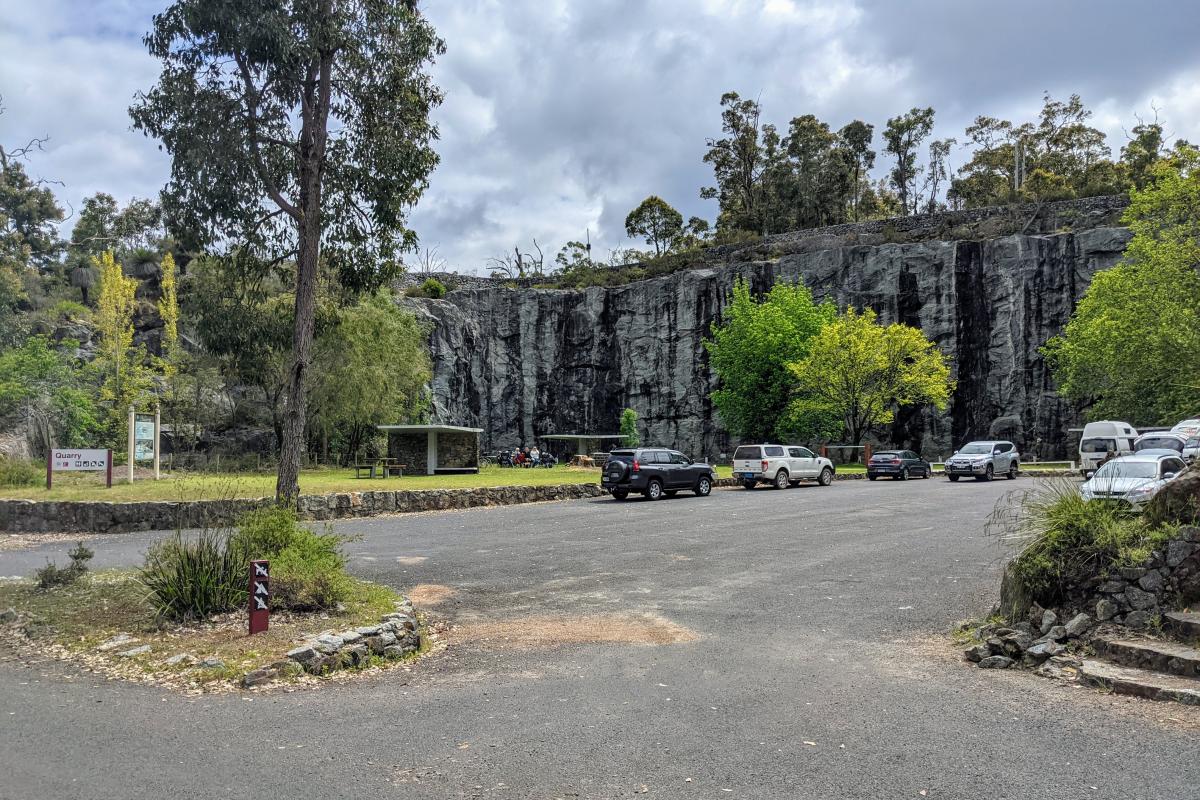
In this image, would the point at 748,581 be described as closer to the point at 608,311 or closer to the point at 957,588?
the point at 957,588

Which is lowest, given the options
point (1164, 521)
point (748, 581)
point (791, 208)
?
point (748, 581)

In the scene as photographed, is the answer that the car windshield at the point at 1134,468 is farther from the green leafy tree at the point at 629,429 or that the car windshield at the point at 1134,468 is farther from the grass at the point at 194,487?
the green leafy tree at the point at 629,429

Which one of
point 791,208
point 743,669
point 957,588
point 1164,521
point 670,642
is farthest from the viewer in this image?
point 791,208

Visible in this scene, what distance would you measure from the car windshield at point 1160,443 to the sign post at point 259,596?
26084mm

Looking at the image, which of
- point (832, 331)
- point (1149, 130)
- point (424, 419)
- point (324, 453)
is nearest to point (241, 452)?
point (324, 453)

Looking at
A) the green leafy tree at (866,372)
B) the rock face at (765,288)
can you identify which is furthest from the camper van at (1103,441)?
the rock face at (765,288)

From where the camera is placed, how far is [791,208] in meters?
67.6

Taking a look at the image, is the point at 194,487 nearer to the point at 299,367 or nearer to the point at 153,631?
the point at 299,367

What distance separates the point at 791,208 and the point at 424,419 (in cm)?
3886

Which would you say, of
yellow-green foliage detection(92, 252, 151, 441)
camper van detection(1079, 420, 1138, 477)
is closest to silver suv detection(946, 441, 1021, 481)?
camper van detection(1079, 420, 1138, 477)

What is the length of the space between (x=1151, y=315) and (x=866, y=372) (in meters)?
13.0

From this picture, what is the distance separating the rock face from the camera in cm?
4694

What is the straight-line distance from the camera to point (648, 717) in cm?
574

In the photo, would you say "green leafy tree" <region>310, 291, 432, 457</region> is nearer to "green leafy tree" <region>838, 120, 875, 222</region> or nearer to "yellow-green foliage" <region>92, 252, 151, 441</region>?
"yellow-green foliage" <region>92, 252, 151, 441</region>
